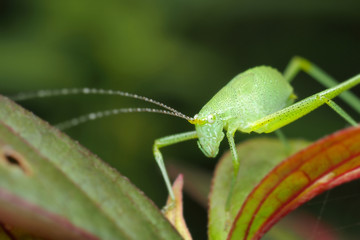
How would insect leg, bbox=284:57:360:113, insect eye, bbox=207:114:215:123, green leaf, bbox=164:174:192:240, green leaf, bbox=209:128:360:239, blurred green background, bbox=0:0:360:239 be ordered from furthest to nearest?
1. blurred green background, bbox=0:0:360:239
2. insect leg, bbox=284:57:360:113
3. insect eye, bbox=207:114:215:123
4. green leaf, bbox=164:174:192:240
5. green leaf, bbox=209:128:360:239

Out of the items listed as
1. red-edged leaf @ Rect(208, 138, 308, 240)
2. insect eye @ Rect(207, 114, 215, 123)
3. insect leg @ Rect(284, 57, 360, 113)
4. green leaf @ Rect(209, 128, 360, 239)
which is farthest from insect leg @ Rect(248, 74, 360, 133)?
green leaf @ Rect(209, 128, 360, 239)

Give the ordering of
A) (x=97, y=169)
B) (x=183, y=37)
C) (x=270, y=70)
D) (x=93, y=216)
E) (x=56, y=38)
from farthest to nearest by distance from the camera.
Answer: (x=183, y=37), (x=56, y=38), (x=270, y=70), (x=97, y=169), (x=93, y=216)

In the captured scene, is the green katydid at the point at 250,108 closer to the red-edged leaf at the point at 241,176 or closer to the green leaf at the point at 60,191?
the red-edged leaf at the point at 241,176

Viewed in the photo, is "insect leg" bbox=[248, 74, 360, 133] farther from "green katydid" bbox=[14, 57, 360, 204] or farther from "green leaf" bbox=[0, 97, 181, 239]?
"green leaf" bbox=[0, 97, 181, 239]

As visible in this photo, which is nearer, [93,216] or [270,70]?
[93,216]

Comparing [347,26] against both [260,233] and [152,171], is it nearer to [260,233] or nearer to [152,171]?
[152,171]

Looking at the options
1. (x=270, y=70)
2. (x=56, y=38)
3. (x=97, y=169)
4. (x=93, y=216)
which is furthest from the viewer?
(x=56, y=38)

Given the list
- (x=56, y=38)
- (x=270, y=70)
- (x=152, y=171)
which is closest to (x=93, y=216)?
(x=270, y=70)
